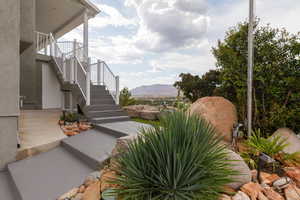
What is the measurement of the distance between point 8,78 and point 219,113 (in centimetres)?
520

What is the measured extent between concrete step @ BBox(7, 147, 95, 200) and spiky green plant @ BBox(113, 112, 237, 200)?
5.15 feet

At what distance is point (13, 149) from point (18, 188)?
56.1 inches

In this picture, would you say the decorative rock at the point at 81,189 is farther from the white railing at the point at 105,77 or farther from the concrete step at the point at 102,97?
the white railing at the point at 105,77

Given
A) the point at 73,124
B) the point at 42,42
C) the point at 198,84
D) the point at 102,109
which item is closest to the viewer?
the point at 73,124

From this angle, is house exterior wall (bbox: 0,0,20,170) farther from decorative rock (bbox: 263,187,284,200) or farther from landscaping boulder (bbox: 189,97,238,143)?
decorative rock (bbox: 263,187,284,200)

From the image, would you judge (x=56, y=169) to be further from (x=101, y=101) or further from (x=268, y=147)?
(x=268, y=147)

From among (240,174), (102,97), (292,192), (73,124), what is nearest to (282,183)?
(292,192)

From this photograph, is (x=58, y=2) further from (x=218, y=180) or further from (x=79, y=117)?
(x=218, y=180)

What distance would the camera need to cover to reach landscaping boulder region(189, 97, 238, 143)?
13.4ft

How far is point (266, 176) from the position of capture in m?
2.46

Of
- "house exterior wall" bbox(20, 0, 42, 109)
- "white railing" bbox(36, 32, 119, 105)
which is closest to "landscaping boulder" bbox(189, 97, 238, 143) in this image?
"white railing" bbox(36, 32, 119, 105)

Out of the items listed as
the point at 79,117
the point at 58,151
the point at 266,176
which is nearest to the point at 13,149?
the point at 58,151

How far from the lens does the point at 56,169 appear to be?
3.53 metres

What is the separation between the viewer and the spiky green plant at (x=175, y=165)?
1.83 metres
